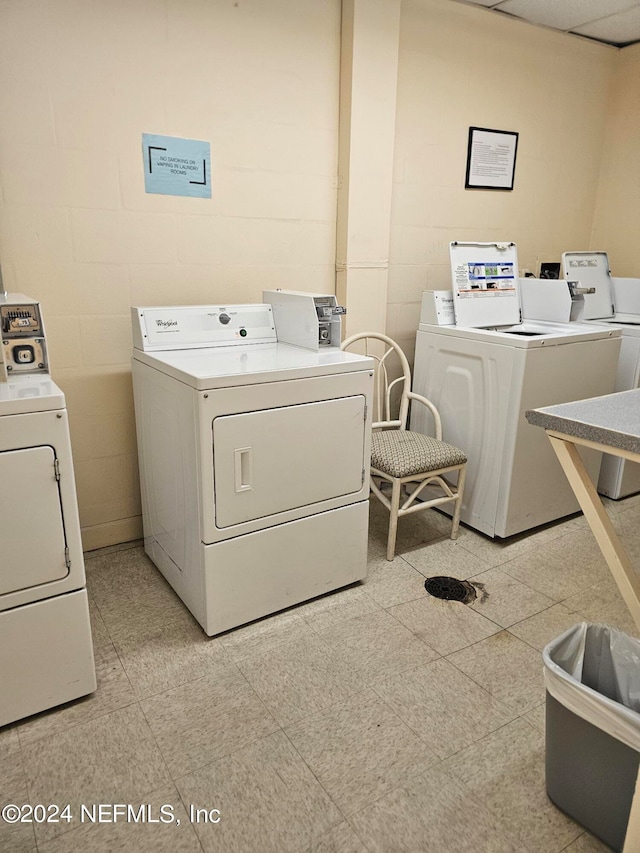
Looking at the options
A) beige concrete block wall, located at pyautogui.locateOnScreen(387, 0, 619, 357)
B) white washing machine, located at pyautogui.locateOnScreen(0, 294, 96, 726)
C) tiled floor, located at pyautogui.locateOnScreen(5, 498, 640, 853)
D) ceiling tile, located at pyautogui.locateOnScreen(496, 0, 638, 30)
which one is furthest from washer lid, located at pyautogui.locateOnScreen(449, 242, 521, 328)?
white washing machine, located at pyautogui.locateOnScreen(0, 294, 96, 726)

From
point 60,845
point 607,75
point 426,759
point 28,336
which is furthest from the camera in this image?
point 607,75

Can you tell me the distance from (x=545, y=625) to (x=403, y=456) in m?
0.88

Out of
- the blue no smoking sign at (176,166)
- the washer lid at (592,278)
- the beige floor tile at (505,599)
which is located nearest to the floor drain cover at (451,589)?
the beige floor tile at (505,599)

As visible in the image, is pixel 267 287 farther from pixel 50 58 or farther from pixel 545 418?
pixel 545 418

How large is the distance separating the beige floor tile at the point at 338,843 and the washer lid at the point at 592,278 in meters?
2.86

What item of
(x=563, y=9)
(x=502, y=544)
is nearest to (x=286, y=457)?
(x=502, y=544)

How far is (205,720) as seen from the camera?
1752 millimetres

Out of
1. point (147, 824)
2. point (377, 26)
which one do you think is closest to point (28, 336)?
point (147, 824)

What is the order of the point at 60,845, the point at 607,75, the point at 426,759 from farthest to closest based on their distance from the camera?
the point at 607,75, the point at 426,759, the point at 60,845

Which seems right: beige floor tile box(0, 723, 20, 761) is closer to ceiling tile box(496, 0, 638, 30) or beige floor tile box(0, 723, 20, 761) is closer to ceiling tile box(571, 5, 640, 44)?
ceiling tile box(496, 0, 638, 30)

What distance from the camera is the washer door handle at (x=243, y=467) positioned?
1976 millimetres

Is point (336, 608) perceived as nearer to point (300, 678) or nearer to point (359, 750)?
point (300, 678)

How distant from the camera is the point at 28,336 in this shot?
1.88 metres

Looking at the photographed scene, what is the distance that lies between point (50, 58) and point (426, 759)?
2.66 metres
